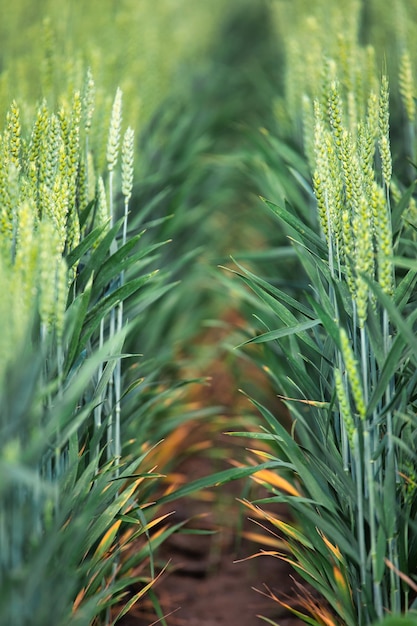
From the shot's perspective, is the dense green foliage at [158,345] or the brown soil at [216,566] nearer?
the dense green foliage at [158,345]

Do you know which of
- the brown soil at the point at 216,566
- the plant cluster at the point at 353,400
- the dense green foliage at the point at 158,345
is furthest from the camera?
the brown soil at the point at 216,566

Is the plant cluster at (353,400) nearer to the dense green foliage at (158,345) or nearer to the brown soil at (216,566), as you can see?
the dense green foliage at (158,345)

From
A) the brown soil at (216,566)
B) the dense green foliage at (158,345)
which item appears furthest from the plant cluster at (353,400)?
the brown soil at (216,566)

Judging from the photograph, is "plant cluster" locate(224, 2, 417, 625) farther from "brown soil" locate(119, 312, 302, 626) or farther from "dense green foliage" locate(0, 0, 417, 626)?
"brown soil" locate(119, 312, 302, 626)

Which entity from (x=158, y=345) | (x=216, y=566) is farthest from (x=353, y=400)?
(x=158, y=345)

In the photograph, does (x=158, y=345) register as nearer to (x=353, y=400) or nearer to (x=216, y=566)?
(x=216, y=566)

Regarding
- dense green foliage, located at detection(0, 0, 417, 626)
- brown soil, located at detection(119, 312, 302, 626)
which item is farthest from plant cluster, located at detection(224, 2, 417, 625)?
brown soil, located at detection(119, 312, 302, 626)

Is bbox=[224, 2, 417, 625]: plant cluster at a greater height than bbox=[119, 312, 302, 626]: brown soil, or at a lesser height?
greater

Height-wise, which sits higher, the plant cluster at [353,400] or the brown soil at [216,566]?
the plant cluster at [353,400]

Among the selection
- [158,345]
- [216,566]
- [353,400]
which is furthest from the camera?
[158,345]

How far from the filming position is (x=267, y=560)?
7.28 feet

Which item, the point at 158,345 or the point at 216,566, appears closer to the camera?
the point at 216,566

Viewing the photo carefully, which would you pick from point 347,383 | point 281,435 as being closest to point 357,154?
point 347,383

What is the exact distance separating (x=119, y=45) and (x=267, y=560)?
2.13m
